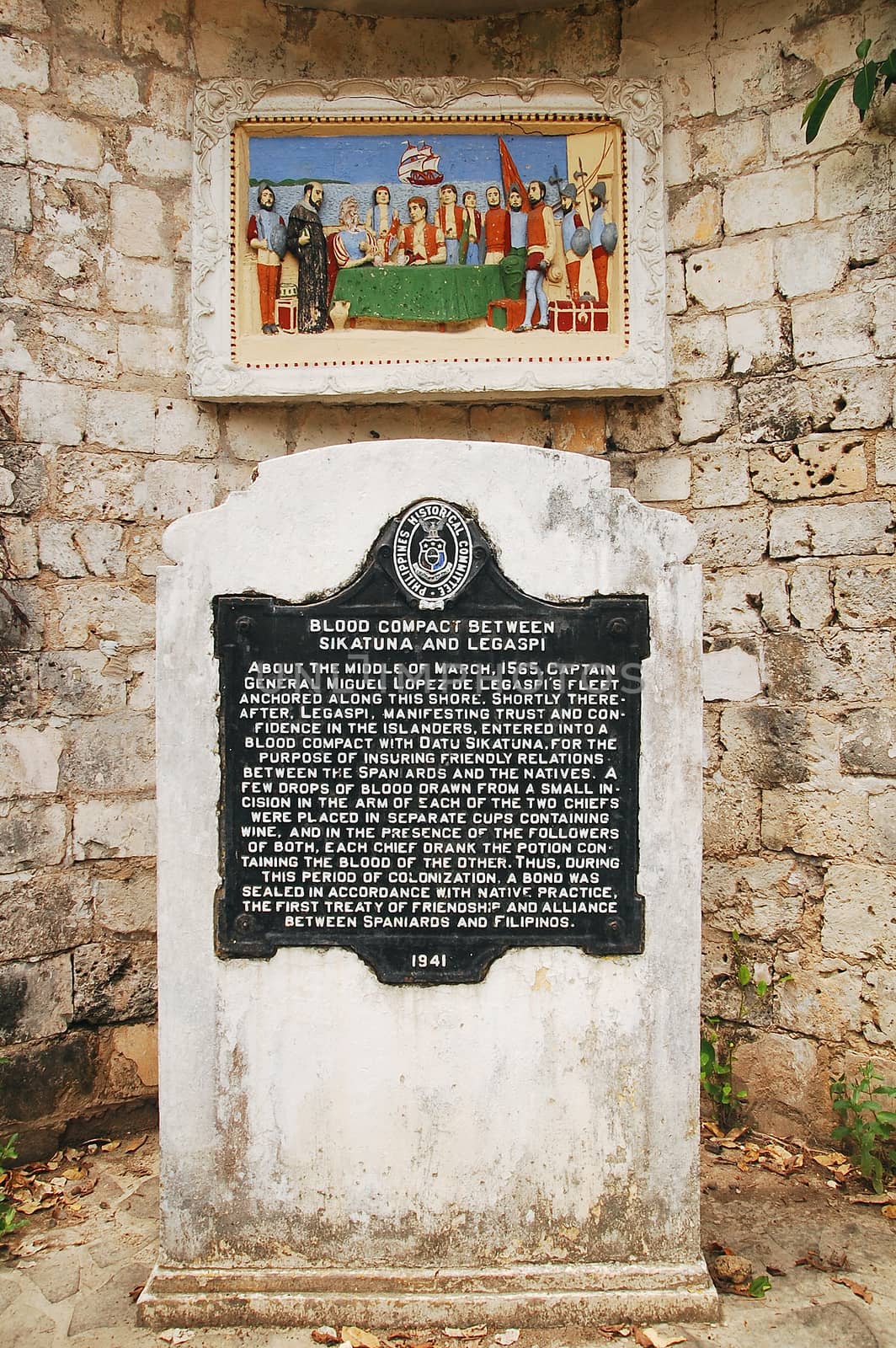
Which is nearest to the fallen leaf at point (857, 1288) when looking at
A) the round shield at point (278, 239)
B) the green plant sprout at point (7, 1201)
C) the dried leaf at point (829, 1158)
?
the dried leaf at point (829, 1158)

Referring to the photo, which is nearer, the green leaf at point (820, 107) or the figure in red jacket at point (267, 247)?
the green leaf at point (820, 107)

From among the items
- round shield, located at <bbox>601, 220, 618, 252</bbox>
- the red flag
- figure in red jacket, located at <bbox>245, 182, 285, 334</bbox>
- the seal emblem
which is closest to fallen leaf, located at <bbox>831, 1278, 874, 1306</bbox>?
the seal emblem

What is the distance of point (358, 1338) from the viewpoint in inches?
111

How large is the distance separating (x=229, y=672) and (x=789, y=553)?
2.64 meters

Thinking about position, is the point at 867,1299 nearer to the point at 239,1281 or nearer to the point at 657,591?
the point at 239,1281

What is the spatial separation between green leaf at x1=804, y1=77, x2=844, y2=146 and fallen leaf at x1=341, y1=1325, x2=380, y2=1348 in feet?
15.5

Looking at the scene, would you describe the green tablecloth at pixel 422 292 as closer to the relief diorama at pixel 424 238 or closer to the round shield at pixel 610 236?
the relief diorama at pixel 424 238

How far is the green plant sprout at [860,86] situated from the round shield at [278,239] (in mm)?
2426

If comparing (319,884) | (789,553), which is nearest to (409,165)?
(789,553)

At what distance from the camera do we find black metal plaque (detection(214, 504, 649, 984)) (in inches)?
118

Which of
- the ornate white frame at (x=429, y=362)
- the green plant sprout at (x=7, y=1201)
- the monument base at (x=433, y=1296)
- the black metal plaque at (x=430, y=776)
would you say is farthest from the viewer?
the ornate white frame at (x=429, y=362)

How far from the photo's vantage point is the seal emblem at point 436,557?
302 cm

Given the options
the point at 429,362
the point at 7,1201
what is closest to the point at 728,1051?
the point at 7,1201

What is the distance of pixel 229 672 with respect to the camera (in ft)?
9.91
